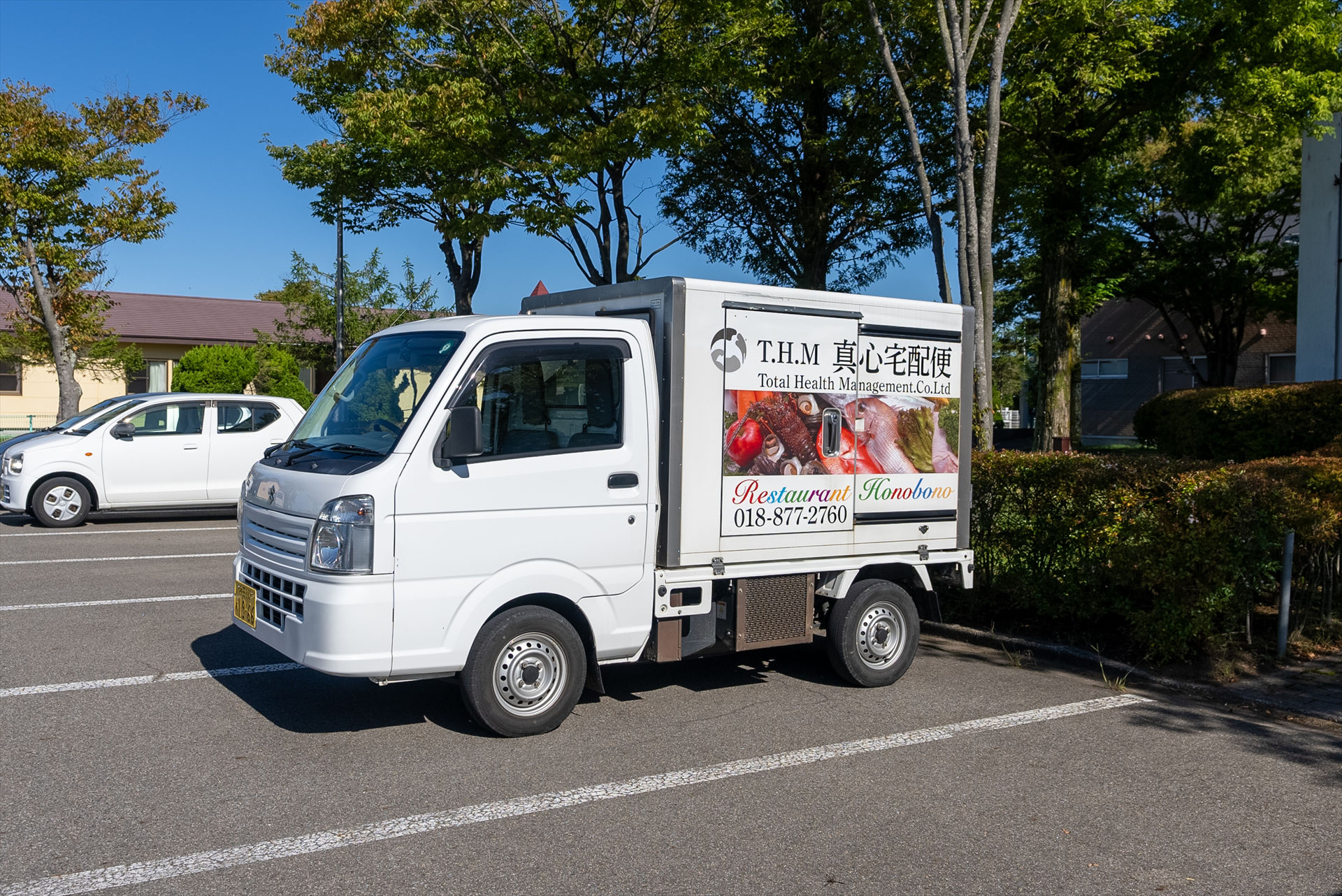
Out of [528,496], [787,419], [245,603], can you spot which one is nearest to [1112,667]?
[787,419]

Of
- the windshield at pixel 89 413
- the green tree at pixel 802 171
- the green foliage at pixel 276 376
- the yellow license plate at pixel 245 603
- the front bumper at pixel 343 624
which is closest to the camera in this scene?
the front bumper at pixel 343 624

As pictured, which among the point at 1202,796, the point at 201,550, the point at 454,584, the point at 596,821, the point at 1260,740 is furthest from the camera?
the point at 201,550

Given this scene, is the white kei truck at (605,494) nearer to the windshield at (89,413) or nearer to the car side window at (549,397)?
the car side window at (549,397)

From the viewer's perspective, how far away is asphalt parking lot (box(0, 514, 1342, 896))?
3.96 meters

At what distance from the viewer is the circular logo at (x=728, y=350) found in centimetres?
590

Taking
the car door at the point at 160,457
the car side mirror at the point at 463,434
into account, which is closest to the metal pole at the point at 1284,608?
the car side mirror at the point at 463,434

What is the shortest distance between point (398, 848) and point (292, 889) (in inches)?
17.9

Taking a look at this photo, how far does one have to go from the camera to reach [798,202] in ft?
76.1

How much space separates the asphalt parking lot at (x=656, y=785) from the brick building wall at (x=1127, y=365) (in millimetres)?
32974

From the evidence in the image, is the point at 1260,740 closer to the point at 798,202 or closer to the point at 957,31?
the point at 957,31

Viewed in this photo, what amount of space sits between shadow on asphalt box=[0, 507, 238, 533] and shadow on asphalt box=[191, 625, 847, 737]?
25.9ft

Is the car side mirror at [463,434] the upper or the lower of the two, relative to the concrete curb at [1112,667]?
upper

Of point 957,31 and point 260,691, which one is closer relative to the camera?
point 260,691

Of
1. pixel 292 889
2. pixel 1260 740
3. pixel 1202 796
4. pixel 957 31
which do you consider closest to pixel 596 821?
pixel 292 889
